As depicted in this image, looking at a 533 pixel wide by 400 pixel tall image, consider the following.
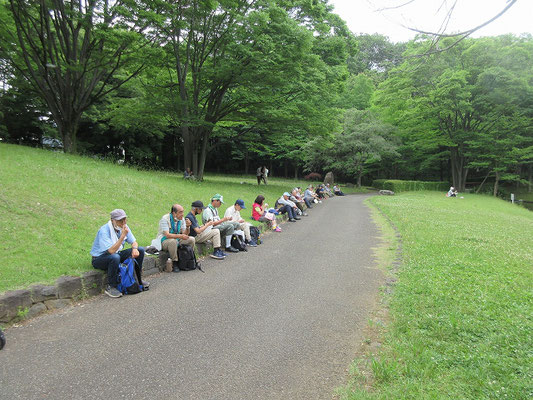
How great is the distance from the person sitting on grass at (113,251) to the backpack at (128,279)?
6 cm

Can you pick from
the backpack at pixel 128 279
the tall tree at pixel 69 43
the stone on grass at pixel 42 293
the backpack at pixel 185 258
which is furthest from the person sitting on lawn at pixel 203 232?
the tall tree at pixel 69 43

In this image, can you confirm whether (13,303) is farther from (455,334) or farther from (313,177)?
(313,177)

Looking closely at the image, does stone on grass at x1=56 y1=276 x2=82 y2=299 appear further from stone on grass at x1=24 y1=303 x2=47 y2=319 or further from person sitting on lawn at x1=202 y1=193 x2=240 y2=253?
person sitting on lawn at x1=202 y1=193 x2=240 y2=253

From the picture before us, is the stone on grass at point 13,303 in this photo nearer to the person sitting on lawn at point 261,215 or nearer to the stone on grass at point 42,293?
the stone on grass at point 42,293

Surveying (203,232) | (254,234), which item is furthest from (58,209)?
(254,234)

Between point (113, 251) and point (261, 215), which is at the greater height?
point (113, 251)

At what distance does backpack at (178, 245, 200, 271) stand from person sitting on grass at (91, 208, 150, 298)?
1.06 m

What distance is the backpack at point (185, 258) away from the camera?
248 inches

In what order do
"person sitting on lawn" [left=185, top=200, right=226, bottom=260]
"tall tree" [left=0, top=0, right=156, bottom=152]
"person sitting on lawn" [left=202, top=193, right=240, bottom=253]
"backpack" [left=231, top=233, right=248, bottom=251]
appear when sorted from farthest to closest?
"tall tree" [left=0, top=0, right=156, bottom=152] → "backpack" [left=231, top=233, right=248, bottom=251] → "person sitting on lawn" [left=202, top=193, right=240, bottom=253] → "person sitting on lawn" [left=185, top=200, right=226, bottom=260]

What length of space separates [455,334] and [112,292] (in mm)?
4585

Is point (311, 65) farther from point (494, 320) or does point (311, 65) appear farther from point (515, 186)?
point (515, 186)

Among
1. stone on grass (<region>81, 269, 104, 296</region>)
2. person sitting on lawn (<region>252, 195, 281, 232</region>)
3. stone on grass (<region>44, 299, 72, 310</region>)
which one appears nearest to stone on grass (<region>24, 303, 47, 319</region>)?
stone on grass (<region>44, 299, 72, 310</region>)

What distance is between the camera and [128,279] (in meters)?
4.99

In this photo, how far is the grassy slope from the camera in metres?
5.00
